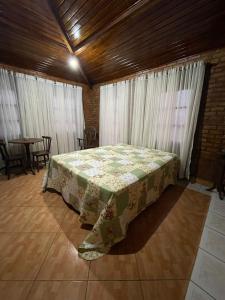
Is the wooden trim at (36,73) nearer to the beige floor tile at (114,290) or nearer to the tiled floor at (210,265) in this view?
the beige floor tile at (114,290)

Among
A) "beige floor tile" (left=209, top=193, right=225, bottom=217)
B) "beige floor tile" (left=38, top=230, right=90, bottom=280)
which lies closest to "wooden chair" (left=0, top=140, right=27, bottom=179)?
"beige floor tile" (left=38, top=230, right=90, bottom=280)

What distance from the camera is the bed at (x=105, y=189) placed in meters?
1.31

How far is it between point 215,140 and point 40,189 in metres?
3.35

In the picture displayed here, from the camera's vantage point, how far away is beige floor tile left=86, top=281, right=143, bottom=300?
1.00 m

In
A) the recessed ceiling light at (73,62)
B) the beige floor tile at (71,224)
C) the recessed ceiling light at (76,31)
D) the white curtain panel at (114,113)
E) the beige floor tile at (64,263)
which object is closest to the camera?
the beige floor tile at (64,263)

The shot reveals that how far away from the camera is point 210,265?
47.6 inches

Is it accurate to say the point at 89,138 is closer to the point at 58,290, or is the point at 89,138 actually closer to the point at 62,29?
the point at 62,29

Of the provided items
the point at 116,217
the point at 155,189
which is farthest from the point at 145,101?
the point at 116,217

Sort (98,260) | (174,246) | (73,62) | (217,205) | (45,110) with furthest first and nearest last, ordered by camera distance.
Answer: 1. (45,110)
2. (73,62)
3. (217,205)
4. (174,246)
5. (98,260)

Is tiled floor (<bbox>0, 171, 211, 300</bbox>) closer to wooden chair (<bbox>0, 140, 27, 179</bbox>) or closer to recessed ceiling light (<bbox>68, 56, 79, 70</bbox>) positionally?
wooden chair (<bbox>0, 140, 27, 179</bbox>)

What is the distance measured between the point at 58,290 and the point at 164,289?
0.81 meters

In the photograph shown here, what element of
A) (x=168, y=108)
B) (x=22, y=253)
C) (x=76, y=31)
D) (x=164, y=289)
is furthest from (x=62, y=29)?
(x=164, y=289)

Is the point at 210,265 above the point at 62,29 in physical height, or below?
below

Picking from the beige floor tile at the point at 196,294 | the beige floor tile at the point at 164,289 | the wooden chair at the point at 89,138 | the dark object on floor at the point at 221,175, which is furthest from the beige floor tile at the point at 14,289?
the wooden chair at the point at 89,138
